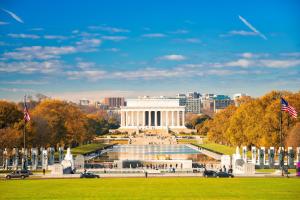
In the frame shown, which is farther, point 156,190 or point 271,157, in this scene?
point 271,157

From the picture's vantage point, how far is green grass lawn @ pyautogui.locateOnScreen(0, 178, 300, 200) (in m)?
32.4

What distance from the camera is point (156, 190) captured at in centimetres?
3553

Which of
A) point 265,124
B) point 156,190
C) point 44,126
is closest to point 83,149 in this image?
point 44,126

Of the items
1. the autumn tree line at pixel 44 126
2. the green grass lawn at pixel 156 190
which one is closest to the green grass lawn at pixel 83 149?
the autumn tree line at pixel 44 126

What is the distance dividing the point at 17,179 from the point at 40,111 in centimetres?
4048

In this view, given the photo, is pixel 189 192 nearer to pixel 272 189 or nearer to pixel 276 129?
pixel 272 189

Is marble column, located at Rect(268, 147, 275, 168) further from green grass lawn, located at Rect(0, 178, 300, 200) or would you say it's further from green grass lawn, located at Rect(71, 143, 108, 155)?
green grass lawn, located at Rect(71, 143, 108, 155)

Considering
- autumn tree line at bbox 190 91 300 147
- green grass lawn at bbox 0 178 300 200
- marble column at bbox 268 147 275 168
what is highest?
autumn tree line at bbox 190 91 300 147

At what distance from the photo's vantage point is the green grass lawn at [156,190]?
32.4 m

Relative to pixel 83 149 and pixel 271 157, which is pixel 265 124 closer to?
pixel 271 157

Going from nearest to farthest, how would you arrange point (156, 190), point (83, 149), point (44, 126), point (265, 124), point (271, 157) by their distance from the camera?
point (156, 190) < point (271, 157) < point (265, 124) < point (44, 126) < point (83, 149)

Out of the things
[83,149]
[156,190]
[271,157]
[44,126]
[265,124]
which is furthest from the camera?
[83,149]

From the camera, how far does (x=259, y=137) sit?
75.4m

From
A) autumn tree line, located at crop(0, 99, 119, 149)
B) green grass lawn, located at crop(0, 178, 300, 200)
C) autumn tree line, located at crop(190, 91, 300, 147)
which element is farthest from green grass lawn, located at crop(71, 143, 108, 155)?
green grass lawn, located at crop(0, 178, 300, 200)
